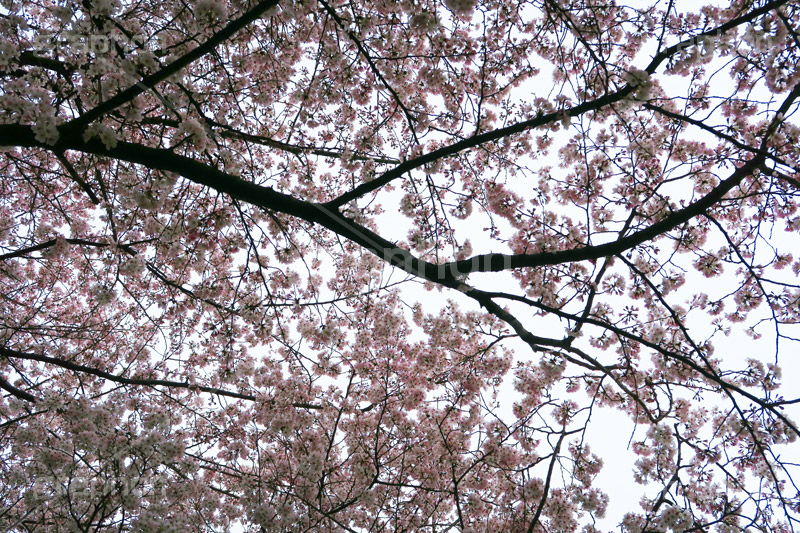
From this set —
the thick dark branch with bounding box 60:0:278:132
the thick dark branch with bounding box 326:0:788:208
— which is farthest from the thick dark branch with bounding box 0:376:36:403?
the thick dark branch with bounding box 326:0:788:208

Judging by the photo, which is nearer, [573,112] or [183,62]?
[183,62]

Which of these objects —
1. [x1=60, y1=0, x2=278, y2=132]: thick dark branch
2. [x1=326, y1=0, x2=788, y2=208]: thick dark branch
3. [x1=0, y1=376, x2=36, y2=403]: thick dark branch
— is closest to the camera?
[x1=60, y1=0, x2=278, y2=132]: thick dark branch

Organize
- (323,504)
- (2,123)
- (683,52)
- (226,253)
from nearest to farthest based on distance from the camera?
(2,123), (683,52), (226,253), (323,504)

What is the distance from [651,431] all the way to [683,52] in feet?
10.9

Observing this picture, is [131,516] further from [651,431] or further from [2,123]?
[651,431]

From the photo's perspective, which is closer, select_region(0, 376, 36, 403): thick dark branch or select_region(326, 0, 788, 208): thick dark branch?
select_region(326, 0, 788, 208): thick dark branch

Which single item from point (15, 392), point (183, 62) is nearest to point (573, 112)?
point (183, 62)

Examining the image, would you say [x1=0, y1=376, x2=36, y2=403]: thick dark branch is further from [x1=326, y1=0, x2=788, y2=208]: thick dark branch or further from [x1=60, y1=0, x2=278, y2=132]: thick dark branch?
[x1=326, y1=0, x2=788, y2=208]: thick dark branch

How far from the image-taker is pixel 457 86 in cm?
512

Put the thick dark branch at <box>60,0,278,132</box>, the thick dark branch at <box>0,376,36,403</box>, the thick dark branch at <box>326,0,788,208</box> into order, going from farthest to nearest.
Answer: the thick dark branch at <box>0,376,36,403</box> → the thick dark branch at <box>326,0,788,208</box> → the thick dark branch at <box>60,0,278,132</box>

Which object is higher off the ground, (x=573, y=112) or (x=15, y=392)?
(x=573, y=112)

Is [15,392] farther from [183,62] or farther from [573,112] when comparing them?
[573,112]

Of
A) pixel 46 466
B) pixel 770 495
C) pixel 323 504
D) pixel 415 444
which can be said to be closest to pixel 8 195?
pixel 46 466

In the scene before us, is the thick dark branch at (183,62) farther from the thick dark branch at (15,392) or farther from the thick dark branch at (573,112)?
the thick dark branch at (15,392)
